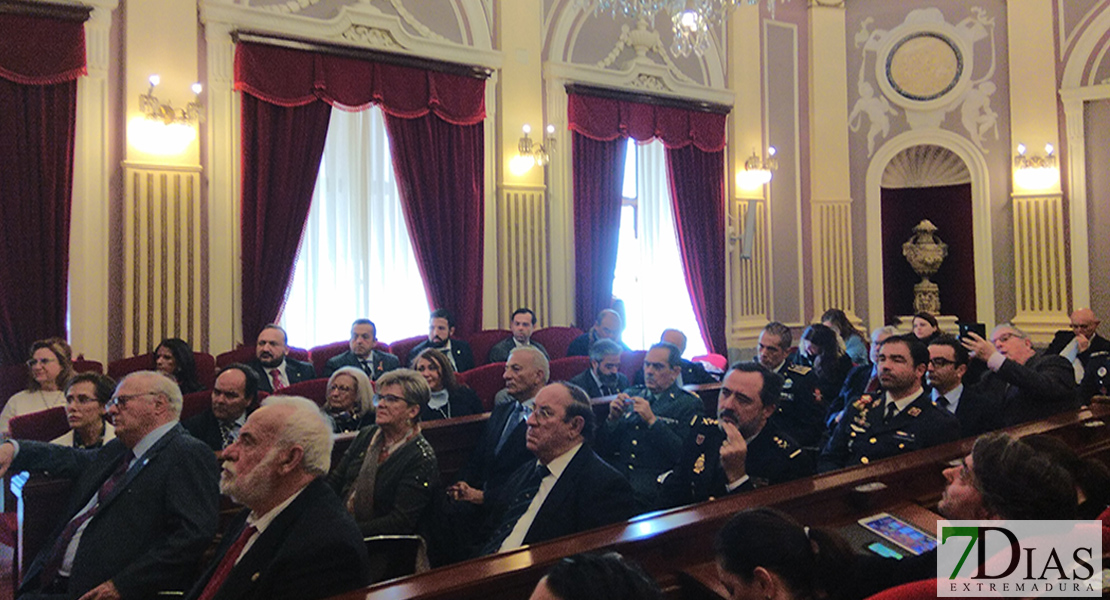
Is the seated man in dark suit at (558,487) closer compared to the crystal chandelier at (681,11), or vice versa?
the seated man in dark suit at (558,487)

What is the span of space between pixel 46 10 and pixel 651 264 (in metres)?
5.70

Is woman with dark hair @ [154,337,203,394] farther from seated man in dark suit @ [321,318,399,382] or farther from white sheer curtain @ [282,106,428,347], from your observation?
white sheer curtain @ [282,106,428,347]

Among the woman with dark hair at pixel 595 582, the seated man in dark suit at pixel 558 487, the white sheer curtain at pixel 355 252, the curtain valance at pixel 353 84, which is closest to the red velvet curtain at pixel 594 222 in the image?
the curtain valance at pixel 353 84

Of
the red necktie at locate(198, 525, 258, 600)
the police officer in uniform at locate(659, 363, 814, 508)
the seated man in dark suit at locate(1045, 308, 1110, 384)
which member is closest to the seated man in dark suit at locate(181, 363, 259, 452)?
the red necktie at locate(198, 525, 258, 600)

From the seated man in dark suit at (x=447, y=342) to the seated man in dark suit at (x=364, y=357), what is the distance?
0.42 m

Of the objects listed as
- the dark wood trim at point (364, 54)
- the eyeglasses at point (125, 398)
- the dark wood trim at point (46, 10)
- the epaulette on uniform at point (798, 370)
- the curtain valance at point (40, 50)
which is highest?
the dark wood trim at point (364, 54)

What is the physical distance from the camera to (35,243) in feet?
16.5

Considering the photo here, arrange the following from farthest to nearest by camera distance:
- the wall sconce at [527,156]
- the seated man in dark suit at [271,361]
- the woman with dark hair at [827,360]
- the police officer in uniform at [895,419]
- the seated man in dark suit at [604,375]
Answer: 1. the wall sconce at [527,156]
2. the seated man in dark suit at [271,361]
3. the woman with dark hair at [827,360]
4. the seated man in dark suit at [604,375]
5. the police officer in uniform at [895,419]

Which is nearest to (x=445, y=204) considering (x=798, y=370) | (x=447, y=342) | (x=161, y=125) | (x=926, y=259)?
(x=447, y=342)

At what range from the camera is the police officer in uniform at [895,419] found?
10.1ft

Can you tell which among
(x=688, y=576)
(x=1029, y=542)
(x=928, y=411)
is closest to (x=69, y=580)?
(x=688, y=576)

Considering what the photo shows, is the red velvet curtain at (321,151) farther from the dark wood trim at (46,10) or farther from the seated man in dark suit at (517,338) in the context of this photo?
the dark wood trim at (46,10)

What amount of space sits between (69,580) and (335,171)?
4.50 metres

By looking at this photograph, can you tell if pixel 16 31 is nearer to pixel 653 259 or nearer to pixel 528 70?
pixel 528 70
